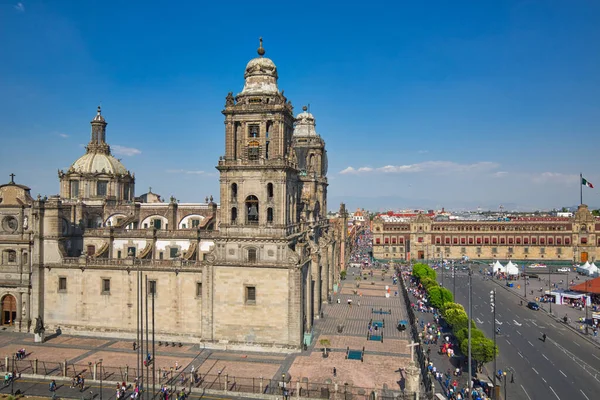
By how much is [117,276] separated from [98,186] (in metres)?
25.5

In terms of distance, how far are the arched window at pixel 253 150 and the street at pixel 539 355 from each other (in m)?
30.6

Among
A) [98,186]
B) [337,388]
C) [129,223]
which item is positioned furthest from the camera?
[98,186]

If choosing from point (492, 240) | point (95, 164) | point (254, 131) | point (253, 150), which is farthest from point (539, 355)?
point (492, 240)

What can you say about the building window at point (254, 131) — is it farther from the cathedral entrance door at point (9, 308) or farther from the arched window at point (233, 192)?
the cathedral entrance door at point (9, 308)

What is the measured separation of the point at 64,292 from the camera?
50281 mm

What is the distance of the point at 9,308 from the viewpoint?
170 ft

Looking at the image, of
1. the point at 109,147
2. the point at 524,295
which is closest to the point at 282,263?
the point at 109,147

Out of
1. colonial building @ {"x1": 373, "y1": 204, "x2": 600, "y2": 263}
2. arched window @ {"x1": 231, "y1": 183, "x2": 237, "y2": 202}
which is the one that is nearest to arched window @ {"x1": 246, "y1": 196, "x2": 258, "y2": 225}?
arched window @ {"x1": 231, "y1": 183, "x2": 237, "y2": 202}

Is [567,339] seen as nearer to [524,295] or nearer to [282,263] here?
[524,295]

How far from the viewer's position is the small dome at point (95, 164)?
69938 mm

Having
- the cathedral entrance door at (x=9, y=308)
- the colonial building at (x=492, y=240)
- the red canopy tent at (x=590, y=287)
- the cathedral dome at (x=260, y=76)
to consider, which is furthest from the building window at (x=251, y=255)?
the colonial building at (x=492, y=240)

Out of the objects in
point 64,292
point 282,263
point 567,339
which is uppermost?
point 282,263

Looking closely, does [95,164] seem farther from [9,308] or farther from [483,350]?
[483,350]

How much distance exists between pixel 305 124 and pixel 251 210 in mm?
34676
